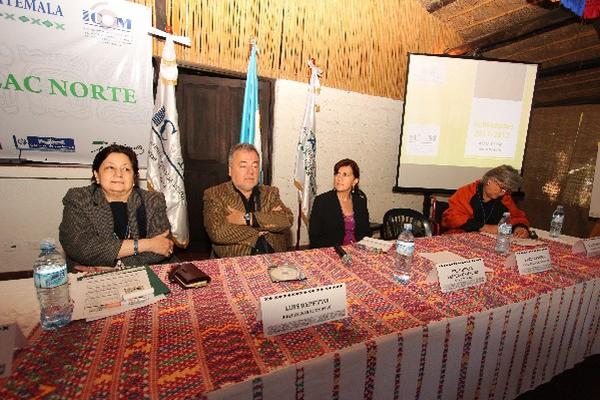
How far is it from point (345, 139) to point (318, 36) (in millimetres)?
1368

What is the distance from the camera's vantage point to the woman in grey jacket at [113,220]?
1707 mm

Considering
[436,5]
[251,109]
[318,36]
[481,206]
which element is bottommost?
[481,206]

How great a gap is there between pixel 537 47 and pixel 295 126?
11.1 ft

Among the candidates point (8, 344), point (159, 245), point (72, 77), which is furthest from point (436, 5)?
point (8, 344)

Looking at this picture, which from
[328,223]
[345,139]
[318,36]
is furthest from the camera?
[345,139]

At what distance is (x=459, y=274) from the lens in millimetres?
1427

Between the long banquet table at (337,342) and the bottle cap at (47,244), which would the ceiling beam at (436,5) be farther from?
the bottle cap at (47,244)

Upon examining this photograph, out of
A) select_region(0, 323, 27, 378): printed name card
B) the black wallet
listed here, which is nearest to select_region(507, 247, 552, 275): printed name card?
the black wallet

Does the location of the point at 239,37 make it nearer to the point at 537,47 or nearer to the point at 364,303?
the point at 364,303

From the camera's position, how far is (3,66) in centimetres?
263

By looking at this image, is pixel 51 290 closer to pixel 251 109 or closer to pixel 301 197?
pixel 251 109

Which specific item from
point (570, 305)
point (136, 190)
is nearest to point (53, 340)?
point (136, 190)

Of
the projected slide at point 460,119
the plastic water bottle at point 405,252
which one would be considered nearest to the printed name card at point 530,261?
the plastic water bottle at point 405,252

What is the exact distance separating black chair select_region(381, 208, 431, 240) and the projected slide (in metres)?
1.12
